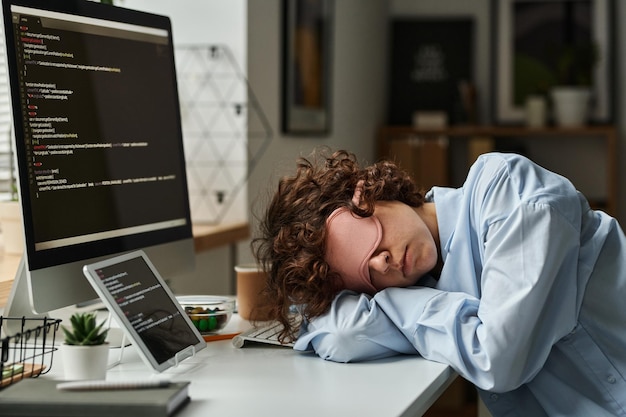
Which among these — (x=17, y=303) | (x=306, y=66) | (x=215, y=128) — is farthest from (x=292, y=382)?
(x=306, y=66)

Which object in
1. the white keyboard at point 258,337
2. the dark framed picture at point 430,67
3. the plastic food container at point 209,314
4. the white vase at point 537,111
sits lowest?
the white keyboard at point 258,337

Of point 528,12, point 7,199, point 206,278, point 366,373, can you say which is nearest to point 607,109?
point 528,12

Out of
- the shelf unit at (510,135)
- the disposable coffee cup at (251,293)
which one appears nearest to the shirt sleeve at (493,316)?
the disposable coffee cup at (251,293)

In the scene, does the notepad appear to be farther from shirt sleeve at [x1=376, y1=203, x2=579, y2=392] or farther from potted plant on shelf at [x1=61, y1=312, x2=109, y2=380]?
shirt sleeve at [x1=376, y1=203, x2=579, y2=392]

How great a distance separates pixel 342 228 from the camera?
1392 mm

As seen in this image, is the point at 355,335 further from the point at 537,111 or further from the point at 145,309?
the point at 537,111

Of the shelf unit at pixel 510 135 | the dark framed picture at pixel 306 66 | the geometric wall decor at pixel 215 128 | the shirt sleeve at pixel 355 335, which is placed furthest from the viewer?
the shelf unit at pixel 510 135

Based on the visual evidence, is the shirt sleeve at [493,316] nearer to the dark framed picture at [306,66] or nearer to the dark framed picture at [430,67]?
the dark framed picture at [306,66]

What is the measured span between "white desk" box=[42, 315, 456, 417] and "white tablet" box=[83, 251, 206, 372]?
4 centimetres

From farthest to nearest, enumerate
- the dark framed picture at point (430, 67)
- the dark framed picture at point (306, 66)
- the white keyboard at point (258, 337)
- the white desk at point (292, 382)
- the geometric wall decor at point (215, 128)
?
1. the dark framed picture at point (430, 67)
2. the dark framed picture at point (306, 66)
3. the geometric wall decor at point (215, 128)
4. the white keyboard at point (258, 337)
5. the white desk at point (292, 382)

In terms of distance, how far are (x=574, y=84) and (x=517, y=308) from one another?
367 cm

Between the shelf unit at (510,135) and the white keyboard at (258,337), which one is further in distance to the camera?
the shelf unit at (510,135)

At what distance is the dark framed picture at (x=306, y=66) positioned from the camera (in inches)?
131

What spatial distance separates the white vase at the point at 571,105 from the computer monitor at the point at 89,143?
3.21 metres
